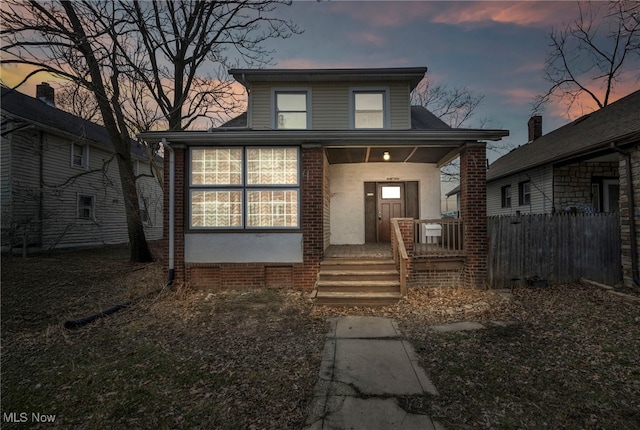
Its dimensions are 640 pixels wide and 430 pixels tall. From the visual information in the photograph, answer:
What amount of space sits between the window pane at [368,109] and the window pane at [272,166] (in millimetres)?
3473

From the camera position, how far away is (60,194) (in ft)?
41.3

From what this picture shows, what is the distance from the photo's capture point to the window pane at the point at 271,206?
23.6ft

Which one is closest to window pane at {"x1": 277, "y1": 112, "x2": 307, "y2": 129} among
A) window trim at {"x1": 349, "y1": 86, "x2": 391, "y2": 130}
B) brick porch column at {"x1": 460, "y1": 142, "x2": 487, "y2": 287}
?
window trim at {"x1": 349, "y1": 86, "x2": 391, "y2": 130}

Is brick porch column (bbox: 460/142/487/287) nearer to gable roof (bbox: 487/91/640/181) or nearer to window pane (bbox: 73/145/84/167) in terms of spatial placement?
gable roof (bbox: 487/91/640/181)

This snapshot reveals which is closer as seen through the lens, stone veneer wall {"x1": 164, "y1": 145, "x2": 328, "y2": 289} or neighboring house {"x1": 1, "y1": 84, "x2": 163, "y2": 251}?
stone veneer wall {"x1": 164, "y1": 145, "x2": 328, "y2": 289}

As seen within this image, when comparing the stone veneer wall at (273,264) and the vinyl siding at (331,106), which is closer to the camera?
→ the stone veneer wall at (273,264)

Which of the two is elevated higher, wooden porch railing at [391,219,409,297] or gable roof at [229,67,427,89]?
gable roof at [229,67,427,89]

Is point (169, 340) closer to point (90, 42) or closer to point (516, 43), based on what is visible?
point (90, 42)

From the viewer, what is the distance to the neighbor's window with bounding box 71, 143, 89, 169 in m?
13.9

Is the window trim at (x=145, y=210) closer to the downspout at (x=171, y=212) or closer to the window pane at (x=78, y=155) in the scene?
the window pane at (x=78, y=155)

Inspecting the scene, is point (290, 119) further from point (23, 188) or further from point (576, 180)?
point (23, 188)

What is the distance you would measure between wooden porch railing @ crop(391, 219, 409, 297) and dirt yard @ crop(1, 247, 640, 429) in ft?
1.25

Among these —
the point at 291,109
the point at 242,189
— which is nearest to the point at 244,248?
the point at 242,189

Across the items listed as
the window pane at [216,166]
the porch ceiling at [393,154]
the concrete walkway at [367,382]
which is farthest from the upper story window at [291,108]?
the concrete walkway at [367,382]
